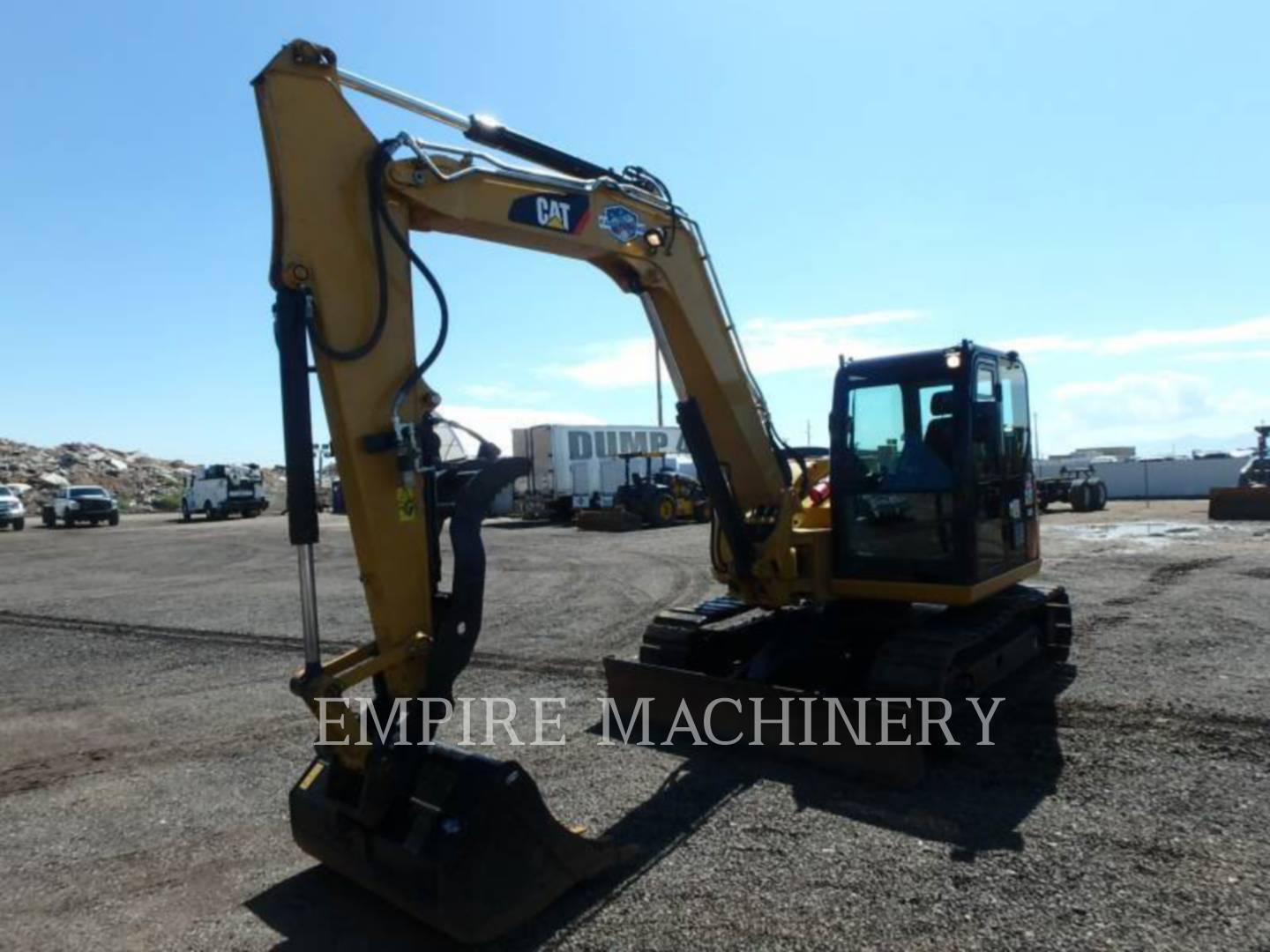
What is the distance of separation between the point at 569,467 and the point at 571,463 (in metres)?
0.18

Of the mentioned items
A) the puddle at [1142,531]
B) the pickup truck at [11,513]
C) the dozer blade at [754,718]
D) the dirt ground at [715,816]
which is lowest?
the dirt ground at [715,816]

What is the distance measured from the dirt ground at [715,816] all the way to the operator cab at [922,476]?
3.98 feet

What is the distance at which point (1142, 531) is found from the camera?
20.2 m

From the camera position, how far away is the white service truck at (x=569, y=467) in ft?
102

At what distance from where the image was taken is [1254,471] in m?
26.6

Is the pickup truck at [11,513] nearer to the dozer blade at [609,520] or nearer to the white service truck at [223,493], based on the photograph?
the white service truck at [223,493]

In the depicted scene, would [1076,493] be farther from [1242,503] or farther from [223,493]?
[223,493]

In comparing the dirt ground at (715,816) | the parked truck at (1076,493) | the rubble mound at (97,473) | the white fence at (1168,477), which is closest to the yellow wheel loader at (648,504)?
the parked truck at (1076,493)

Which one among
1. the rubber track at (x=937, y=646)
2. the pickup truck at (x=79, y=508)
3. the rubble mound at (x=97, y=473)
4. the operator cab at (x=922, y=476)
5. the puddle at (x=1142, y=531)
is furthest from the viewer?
the rubble mound at (x=97, y=473)

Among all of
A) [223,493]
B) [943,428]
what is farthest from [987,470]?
[223,493]

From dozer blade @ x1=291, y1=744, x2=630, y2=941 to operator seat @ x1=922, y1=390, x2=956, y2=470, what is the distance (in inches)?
138

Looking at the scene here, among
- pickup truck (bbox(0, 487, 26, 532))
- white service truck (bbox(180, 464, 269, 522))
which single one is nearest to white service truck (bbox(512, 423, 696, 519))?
white service truck (bbox(180, 464, 269, 522))

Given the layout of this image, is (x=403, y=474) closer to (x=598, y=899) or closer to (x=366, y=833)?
(x=366, y=833)

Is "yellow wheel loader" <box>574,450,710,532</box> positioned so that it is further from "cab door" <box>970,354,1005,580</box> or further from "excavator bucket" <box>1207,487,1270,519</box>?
"cab door" <box>970,354,1005,580</box>
